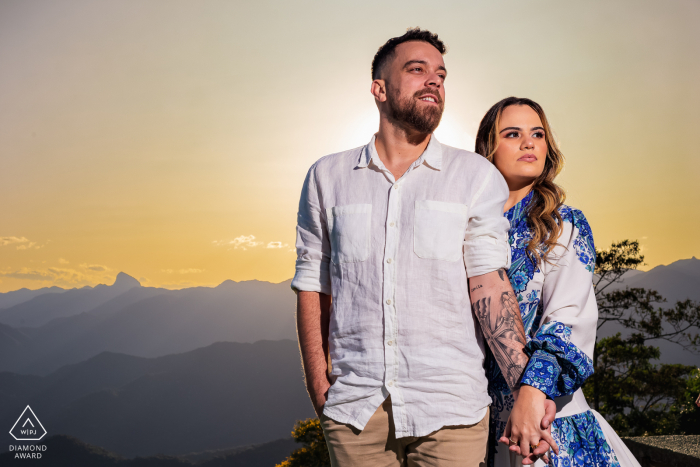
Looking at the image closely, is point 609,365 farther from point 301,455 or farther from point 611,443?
point 611,443

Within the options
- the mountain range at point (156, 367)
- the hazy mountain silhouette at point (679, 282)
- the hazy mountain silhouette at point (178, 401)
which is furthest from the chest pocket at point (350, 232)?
the hazy mountain silhouette at point (178, 401)

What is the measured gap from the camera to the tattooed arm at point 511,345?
1699mm

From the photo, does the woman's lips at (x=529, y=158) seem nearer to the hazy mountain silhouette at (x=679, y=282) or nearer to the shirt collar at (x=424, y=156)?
the shirt collar at (x=424, y=156)

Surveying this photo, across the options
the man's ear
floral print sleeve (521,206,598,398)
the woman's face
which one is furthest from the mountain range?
the man's ear

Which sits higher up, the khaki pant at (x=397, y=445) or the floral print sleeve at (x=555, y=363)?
the floral print sleeve at (x=555, y=363)

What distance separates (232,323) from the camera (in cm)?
7425

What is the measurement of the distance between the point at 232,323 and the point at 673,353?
51.8 meters

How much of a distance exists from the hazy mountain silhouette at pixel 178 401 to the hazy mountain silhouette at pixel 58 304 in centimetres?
1218

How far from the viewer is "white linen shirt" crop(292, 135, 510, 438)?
1.70 metres

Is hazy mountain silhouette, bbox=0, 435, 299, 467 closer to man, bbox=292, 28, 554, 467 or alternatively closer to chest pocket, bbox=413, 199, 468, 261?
man, bbox=292, 28, 554, 467

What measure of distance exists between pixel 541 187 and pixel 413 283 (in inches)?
32.5

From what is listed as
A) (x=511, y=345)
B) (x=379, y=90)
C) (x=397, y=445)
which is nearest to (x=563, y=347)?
(x=511, y=345)

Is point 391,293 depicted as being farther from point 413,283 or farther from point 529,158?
point 529,158

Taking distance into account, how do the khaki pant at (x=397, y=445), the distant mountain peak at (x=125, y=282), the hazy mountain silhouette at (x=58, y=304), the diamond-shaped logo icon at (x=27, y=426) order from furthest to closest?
the distant mountain peak at (x=125, y=282) < the hazy mountain silhouette at (x=58, y=304) < the diamond-shaped logo icon at (x=27, y=426) < the khaki pant at (x=397, y=445)
